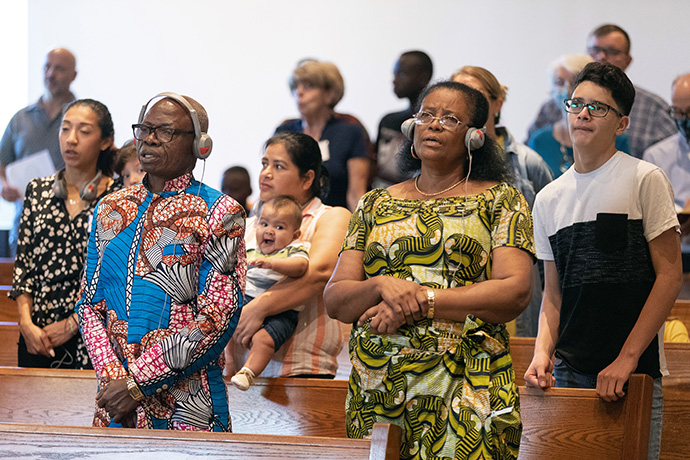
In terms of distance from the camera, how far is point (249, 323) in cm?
268

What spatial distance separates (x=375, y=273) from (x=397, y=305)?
0.19 metres

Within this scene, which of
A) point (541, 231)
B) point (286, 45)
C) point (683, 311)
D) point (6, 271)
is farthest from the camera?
point (286, 45)

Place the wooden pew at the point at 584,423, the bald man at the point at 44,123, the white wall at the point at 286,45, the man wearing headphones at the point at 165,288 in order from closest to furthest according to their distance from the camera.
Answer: the man wearing headphones at the point at 165,288, the wooden pew at the point at 584,423, the bald man at the point at 44,123, the white wall at the point at 286,45

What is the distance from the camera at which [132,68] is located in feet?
19.6

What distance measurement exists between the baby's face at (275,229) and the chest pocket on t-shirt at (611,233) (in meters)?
1.02

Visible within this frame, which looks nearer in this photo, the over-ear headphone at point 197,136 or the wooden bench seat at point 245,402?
the over-ear headphone at point 197,136

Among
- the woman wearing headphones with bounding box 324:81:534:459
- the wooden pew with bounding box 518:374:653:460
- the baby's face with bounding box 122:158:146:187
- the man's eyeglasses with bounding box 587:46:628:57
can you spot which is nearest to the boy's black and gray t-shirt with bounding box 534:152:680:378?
the wooden pew with bounding box 518:374:653:460

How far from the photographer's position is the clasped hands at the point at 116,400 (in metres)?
1.93

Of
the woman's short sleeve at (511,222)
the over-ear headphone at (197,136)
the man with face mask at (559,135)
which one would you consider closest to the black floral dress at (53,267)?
the over-ear headphone at (197,136)

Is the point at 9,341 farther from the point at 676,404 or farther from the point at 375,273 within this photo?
the point at 676,404

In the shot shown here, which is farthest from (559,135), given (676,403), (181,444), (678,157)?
(181,444)

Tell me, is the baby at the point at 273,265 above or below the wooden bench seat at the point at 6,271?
above

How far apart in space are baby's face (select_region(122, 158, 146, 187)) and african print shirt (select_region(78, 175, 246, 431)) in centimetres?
110

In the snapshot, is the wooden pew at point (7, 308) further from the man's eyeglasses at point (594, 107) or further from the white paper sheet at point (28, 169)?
the man's eyeglasses at point (594, 107)
